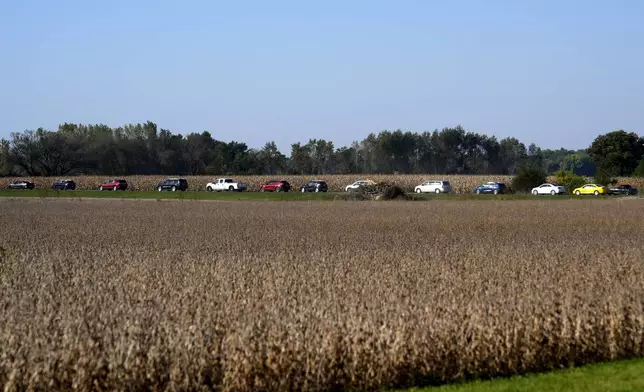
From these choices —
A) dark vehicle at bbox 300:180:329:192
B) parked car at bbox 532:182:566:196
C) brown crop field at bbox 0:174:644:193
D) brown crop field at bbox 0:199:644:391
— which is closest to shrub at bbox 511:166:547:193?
parked car at bbox 532:182:566:196

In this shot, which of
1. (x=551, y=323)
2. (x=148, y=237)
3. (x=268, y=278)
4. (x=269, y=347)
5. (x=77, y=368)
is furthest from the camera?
(x=148, y=237)

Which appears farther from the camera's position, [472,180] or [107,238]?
[472,180]

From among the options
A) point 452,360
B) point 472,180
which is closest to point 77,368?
point 452,360

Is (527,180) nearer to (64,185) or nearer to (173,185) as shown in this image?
(173,185)

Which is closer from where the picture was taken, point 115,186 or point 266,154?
point 115,186

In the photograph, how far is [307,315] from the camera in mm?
12766

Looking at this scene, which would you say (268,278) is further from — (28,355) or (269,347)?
(28,355)

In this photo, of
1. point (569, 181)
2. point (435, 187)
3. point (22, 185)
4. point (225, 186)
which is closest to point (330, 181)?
point (225, 186)

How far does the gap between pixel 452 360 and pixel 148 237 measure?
1857 cm

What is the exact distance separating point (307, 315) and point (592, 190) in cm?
7704

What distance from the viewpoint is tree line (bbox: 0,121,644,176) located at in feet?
422

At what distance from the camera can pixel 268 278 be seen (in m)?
17.3

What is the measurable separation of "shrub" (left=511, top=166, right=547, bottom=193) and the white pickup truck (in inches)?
1124

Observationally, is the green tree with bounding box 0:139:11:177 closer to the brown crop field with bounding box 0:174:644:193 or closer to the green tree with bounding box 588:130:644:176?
the brown crop field with bounding box 0:174:644:193
